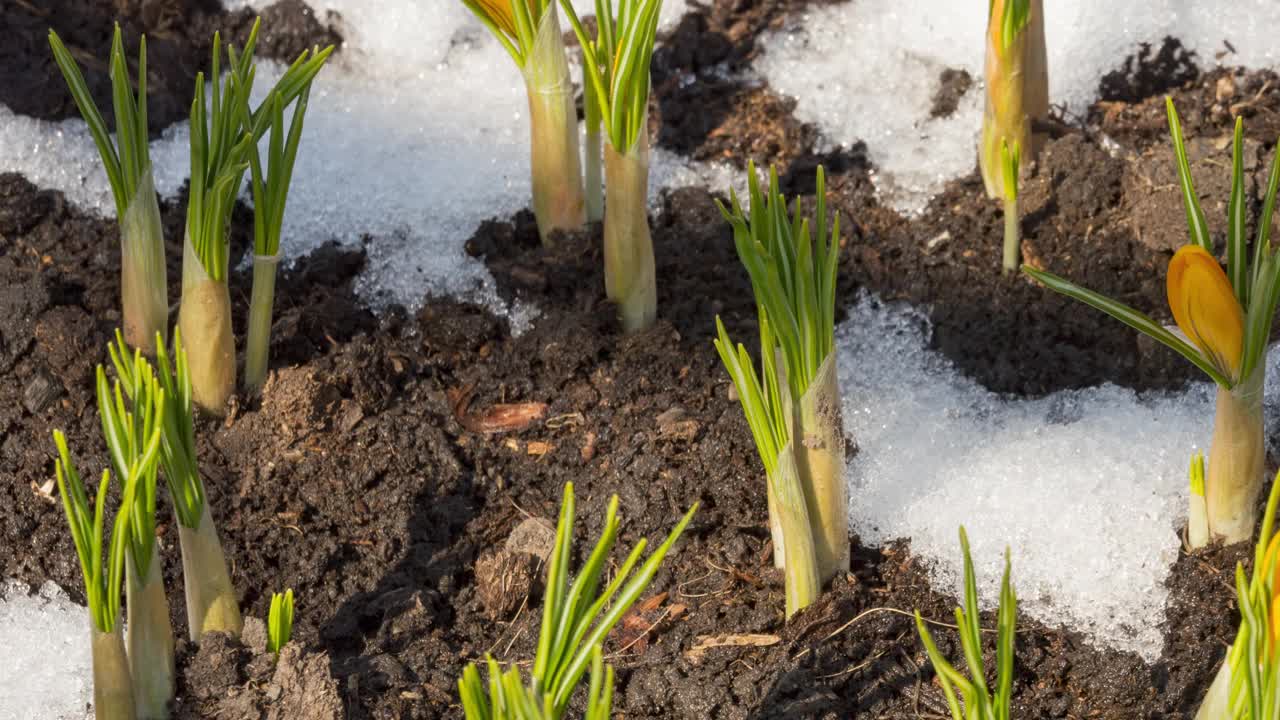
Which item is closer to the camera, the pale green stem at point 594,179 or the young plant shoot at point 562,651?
the young plant shoot at point 562,651

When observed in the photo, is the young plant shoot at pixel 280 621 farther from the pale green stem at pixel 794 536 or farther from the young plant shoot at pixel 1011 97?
the young plant shoot at pixel 1011 97

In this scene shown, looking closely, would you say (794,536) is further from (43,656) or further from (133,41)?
(133,41)

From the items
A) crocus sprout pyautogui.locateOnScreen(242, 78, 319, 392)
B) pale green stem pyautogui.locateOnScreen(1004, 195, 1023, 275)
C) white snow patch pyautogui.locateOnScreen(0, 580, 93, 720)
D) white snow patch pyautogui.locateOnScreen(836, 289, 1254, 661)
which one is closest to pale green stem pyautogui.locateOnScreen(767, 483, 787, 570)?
white snow patch pyautogui.locateOnScreen(836, 289, 1254, 661)

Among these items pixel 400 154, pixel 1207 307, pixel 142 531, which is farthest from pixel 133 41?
pixel 1207 307

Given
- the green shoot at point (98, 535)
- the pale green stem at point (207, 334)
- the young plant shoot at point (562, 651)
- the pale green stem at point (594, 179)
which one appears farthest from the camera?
the pale green stem at point (594, 179)

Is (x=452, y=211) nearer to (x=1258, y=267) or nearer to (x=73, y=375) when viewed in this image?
(x=73, y=375)

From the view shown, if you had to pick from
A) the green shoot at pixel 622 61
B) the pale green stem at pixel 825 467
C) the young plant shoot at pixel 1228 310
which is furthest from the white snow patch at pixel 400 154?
the young plant shoot at pixel 1228 310
